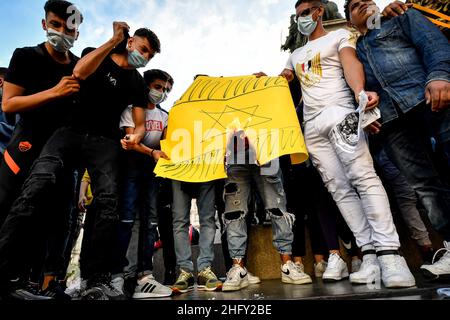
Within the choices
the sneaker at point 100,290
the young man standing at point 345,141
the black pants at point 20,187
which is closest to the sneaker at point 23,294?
the black pants at point 20,187

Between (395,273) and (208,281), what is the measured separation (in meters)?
1.37

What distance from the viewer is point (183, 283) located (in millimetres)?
2633

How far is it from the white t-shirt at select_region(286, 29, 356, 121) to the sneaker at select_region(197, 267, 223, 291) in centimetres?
154

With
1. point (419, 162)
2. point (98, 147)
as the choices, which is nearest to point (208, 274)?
point (98, 147)

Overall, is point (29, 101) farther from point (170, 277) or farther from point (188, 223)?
point (170, 277)

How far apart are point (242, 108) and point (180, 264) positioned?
152cm

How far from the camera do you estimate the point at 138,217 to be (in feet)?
9.68

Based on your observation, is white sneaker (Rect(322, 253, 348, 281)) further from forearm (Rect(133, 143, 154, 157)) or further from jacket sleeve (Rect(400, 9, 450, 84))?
forearm (Rect(133, 143, 154, 157))

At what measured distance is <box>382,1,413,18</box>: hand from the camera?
7.69 feet

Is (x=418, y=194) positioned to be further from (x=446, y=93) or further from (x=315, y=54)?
(x=315, y=54)

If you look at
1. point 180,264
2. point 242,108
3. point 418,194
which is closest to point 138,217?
point 180,264

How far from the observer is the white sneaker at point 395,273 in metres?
1.86

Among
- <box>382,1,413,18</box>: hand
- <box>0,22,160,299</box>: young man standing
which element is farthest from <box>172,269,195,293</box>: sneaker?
<box>382,1,413,18</box>: hand

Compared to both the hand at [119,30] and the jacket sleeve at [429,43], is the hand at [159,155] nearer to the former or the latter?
the hand at [119,30]
